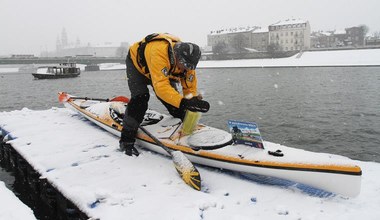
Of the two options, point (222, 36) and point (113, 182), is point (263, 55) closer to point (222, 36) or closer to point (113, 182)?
point (222, 36)

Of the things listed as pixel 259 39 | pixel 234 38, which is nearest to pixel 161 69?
pixel 234 38

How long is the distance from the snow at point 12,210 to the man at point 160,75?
1925 mm

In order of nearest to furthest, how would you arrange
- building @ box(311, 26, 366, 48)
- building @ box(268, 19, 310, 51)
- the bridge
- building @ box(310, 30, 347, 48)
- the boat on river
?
the boat on river → the bridge → building @ box(268, 19, 310, 51) → building @ box(311, 26, 366, 48) → building @ box(310, 30, 347, 48)

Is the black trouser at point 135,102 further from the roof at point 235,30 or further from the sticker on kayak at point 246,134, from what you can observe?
the roof at point 235,30

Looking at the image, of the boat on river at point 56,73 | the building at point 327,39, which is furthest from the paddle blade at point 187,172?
the building at point 327,39

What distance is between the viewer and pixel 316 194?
153 inches

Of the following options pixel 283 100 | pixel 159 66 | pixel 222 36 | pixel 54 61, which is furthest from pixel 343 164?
pixel 222 36

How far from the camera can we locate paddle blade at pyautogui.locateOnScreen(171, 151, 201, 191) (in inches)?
163

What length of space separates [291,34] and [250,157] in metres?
103

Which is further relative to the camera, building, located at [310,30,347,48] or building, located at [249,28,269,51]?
building, located at [310,30,347,48]

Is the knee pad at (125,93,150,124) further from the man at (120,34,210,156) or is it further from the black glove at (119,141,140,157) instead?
the black glove at (119,141,140,157)

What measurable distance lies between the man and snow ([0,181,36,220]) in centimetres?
193

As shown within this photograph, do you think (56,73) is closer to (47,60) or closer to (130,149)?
(47,60)

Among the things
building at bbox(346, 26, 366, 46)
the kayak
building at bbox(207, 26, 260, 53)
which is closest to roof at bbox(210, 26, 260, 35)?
building at bbox(207, 26, 260, 53)
